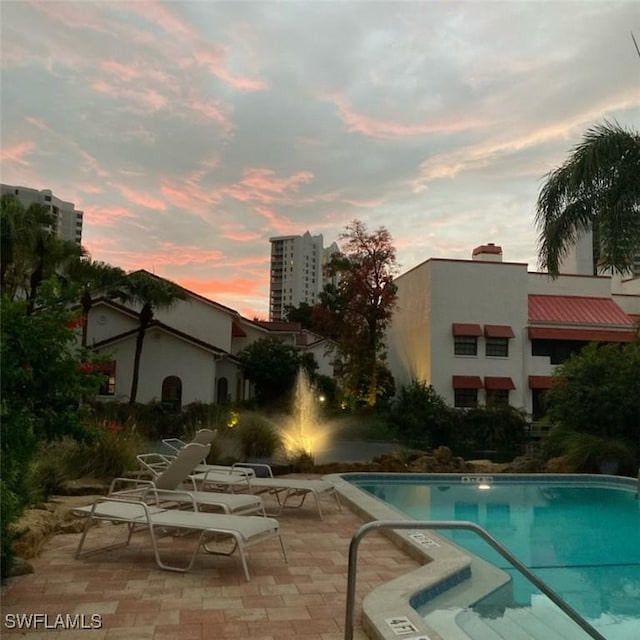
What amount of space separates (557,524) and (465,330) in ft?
66.2

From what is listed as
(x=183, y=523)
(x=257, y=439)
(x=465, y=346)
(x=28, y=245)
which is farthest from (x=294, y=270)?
A: (x=183, y=523)

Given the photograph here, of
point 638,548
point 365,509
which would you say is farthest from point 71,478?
point 638,548

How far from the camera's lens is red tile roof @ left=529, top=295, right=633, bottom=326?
104ft

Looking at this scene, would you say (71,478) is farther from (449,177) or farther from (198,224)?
(449,177)

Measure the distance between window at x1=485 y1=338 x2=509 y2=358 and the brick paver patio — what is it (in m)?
24.9

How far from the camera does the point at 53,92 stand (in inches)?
313

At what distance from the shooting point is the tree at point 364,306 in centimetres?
3047

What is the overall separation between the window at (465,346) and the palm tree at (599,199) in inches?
530

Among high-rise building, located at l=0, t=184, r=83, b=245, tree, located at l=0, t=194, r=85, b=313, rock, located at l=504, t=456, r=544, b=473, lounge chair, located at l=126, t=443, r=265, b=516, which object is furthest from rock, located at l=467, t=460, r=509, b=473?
high-rise building, located at l=0, t=184, r=83, b=245

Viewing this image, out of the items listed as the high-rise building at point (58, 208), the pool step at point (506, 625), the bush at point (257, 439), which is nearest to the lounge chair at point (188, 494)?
the pool step at point (506, 625)

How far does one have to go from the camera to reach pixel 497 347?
30828 millimetres

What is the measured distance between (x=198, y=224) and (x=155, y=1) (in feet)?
39.3

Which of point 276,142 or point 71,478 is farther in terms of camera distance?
point 276,142

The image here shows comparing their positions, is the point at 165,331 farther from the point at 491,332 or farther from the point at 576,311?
the point at 576,311
